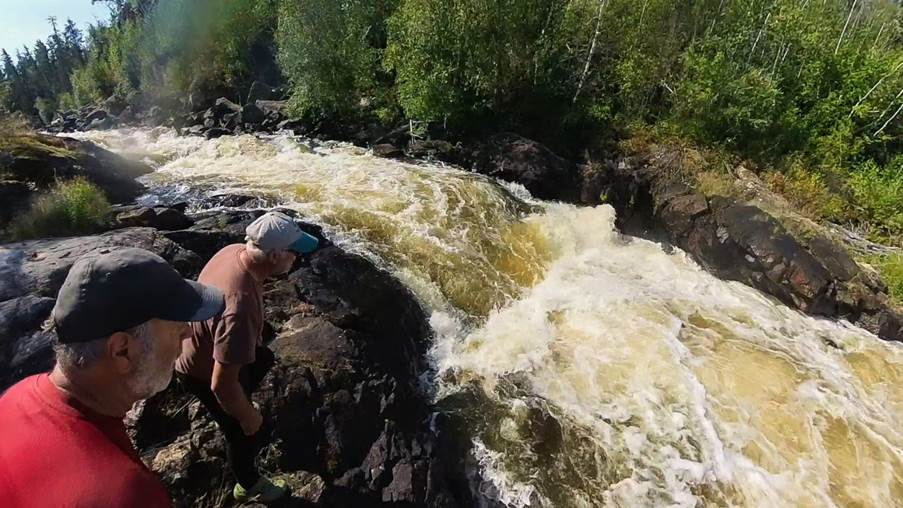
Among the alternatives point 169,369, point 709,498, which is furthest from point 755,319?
point 169,369

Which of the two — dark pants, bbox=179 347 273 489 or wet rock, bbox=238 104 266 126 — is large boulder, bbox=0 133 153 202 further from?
dark pants, bbox=179 347 273 489

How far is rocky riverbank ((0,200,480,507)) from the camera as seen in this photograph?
451cm

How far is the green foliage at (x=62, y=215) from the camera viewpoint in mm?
7516

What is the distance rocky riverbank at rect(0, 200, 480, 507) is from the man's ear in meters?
2.87

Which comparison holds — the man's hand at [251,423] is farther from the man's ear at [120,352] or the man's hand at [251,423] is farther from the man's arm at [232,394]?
the man's ear at [120,352]

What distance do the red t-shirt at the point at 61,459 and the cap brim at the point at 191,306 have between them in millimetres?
435

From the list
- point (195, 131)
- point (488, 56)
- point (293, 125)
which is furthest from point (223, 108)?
point (488, 56)

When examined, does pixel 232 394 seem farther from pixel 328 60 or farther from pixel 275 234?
pixel 328 60

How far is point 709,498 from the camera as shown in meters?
5.59

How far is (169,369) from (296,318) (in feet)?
14.7

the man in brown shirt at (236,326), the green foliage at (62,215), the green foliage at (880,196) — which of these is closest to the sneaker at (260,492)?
the man in brown shirt at (236,326)

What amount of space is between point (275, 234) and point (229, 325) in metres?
0.68

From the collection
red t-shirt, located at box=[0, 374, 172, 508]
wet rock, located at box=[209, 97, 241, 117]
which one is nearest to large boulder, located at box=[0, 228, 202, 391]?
red t-shirt, located at box=[0, 374, 172, 508]

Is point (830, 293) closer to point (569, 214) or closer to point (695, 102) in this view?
point (569, 214)
